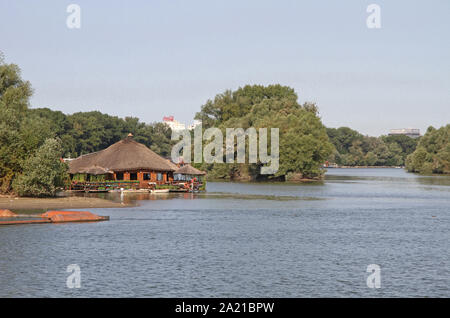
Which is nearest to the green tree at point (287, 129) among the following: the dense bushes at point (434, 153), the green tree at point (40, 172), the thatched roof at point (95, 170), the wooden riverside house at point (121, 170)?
the wooden riverside house at point (121, 170)

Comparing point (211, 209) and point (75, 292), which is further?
point (211, 209)

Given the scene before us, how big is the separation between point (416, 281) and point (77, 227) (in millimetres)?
22463

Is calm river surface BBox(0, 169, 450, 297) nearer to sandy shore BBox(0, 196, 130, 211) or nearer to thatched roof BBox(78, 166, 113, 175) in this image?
sandy shore BBox(0, 196, 130, 211)

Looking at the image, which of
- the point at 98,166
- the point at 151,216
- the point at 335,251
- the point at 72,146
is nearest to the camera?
the point at 335,251

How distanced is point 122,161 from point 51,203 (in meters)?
27.6

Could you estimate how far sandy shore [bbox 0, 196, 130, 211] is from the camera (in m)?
47.4

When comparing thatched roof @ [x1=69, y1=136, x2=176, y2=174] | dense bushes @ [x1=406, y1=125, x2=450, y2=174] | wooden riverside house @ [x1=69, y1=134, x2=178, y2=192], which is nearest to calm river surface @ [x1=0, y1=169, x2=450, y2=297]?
wooden riverside house @ [x1=69, y1=134, x2=178, y2=192]

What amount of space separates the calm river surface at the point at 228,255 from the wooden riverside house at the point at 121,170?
2428 centimetres

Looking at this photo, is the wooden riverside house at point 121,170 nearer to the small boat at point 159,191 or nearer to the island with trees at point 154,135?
the small boat at point 159,191

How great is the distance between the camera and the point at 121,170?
252ft

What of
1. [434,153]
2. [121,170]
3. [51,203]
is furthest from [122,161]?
[434,153]
